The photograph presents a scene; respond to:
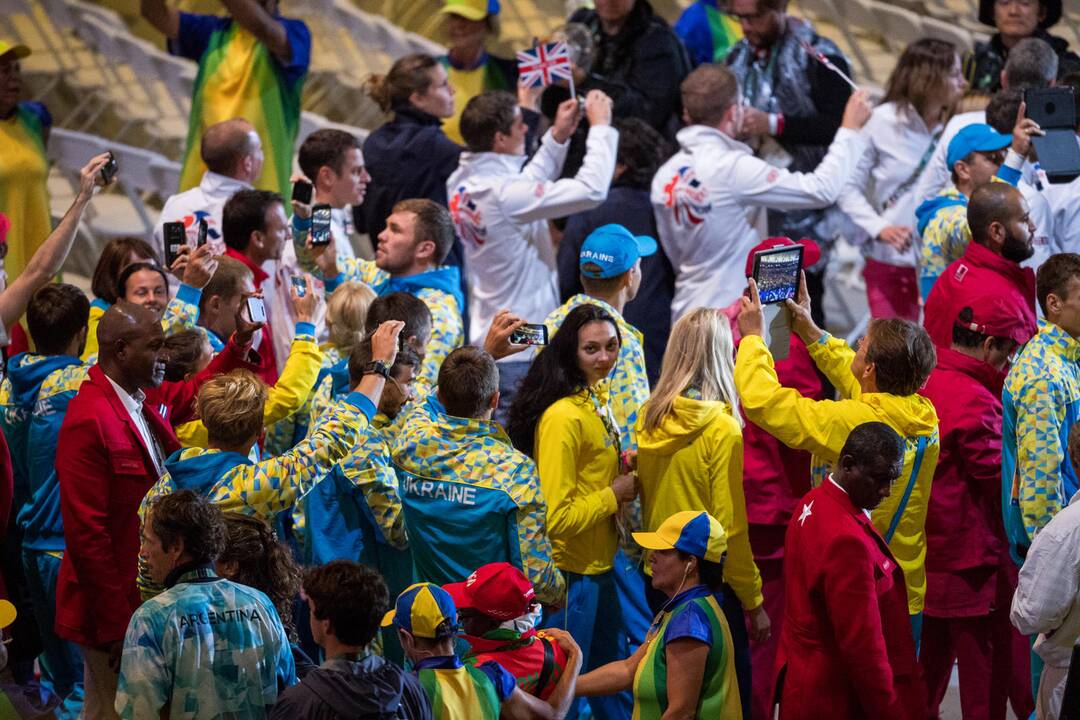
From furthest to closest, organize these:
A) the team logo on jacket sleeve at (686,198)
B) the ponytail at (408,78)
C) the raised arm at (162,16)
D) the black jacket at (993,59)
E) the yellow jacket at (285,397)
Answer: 1. the raised arm at (162,16)
2. the black jacket at (993,59)
3. the ponytail at (408,78)
4. the team logo on jacket sleeve at (686,198)
5. the yellow jacket at (285,397)

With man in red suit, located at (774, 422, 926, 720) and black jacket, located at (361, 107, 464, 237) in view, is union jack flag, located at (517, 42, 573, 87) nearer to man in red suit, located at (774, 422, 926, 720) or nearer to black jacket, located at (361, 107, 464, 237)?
black jacket, located at (361, 107, 464, 237)

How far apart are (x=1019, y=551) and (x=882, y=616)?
104 centimetres

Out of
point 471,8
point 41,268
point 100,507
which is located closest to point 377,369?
point 100,507

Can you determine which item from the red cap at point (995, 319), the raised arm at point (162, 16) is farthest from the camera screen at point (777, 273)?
the raised arm at point (162, 16)

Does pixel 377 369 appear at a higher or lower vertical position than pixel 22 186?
higher

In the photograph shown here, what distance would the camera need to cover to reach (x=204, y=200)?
275 inches

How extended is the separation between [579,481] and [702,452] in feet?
1.33

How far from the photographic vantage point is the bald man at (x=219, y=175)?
693 centimetres

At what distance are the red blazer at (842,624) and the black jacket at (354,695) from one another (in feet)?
3.99

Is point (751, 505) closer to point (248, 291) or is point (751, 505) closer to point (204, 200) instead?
point (248, 291)

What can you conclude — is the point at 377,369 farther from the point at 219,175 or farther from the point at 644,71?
the point at 644,71

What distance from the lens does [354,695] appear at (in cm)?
356

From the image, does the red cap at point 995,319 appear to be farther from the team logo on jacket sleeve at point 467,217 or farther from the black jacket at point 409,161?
the black jacket at point 409,161

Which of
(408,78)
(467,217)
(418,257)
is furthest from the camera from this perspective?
(408,78)
